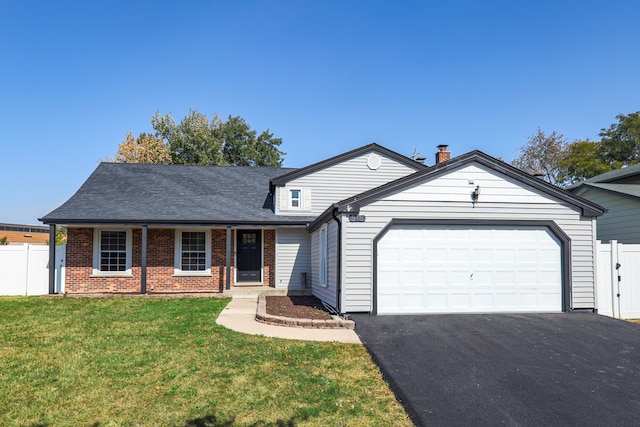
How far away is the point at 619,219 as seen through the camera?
15297mm

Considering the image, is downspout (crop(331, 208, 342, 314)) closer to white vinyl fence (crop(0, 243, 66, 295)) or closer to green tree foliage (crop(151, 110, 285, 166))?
white vinyl fence (crop(0, 243, 66, 295))

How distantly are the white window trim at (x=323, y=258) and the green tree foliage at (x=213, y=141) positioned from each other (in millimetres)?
26865

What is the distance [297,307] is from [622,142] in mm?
38846

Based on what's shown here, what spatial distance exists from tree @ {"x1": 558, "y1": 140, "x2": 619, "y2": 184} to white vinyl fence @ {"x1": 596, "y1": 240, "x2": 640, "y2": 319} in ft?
93.8

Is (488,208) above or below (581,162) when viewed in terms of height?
below

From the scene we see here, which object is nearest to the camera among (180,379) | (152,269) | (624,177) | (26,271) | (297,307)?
(180,379)

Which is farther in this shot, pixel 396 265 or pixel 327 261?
pixel 327 261

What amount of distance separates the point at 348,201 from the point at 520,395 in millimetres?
5731

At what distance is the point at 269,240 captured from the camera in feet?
53.3

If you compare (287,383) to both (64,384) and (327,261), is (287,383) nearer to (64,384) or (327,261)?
(64,384)

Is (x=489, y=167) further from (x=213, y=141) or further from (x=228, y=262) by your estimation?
(x=213, y=141)

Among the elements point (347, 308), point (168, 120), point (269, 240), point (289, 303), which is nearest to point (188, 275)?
point (269, 240)

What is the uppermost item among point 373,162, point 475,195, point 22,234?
point 373,162

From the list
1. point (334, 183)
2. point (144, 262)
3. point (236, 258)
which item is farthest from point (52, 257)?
point (334, 183)
